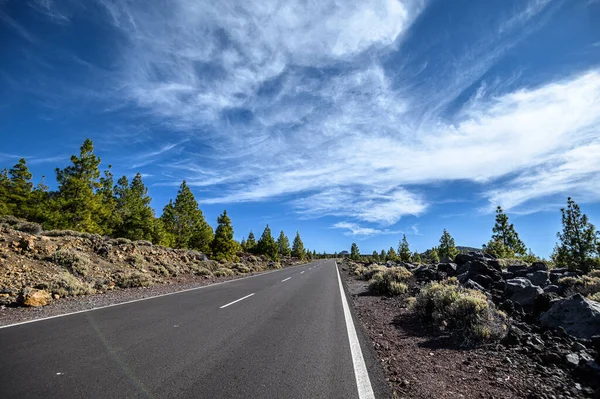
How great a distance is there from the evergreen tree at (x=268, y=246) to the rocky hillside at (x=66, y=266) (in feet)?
170

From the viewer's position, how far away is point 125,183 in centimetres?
4816

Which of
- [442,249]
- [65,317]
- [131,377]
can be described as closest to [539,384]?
[131,377]

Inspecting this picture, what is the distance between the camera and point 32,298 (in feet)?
30.7

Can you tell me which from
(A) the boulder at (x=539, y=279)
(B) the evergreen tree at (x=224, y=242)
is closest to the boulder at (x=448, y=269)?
(A) the boulder at (x=539, y=279)

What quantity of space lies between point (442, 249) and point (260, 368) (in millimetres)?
67908

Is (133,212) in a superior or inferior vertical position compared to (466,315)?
superior

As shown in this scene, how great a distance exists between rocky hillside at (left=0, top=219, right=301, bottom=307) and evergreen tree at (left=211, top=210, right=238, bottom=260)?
867 inches

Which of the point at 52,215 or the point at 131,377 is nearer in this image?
the point at 131,377

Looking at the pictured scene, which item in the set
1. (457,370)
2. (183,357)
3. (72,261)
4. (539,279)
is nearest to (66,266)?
(72,261)

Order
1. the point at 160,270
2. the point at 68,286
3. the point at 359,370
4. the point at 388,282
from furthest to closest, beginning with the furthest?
the point at 160,270 < the point at 388,282 < the point at 68,286 < the point at 359,370

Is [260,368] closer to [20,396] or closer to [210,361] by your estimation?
[210,361]

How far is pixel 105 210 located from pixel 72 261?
18.7 metres

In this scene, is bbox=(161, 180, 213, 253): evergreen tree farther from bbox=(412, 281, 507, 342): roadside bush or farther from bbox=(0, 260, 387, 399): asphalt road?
bbox=(412, 281, 507, 342): roadside bush

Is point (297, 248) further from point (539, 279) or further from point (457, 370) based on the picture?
point (457, 370)
